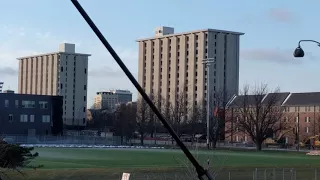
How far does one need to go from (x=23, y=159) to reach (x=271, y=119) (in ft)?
281

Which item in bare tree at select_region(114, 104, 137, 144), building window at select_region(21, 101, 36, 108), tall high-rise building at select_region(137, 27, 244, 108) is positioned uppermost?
tall high-rise building at select_region(137, 27, 244, 108)

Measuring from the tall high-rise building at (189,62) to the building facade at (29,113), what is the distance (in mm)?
48629

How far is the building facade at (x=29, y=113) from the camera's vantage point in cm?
12088

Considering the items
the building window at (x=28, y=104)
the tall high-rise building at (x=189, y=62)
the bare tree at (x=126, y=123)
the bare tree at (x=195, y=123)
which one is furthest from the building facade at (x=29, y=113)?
the tall high-rise building at (x=189, y=62)

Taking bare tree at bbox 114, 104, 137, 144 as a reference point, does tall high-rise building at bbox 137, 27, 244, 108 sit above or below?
above

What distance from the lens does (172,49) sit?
180 m

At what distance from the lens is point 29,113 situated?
408ft

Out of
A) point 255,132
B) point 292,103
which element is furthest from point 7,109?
point 292,103

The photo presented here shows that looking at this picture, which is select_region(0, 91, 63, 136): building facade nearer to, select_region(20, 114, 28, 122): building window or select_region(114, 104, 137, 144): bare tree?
select_region(20, 114, 28, 122): building window

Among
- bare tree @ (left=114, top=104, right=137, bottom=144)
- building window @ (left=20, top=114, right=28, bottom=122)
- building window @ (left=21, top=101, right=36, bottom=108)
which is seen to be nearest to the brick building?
bare tree @ (left=114, top=104, right=137, bottom=144)

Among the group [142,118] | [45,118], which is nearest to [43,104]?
[45,118]

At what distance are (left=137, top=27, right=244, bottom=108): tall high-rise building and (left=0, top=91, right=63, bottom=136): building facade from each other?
48629mm

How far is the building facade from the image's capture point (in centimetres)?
12088

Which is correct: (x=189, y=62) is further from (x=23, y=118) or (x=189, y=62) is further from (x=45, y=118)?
(x=23, y=118)
